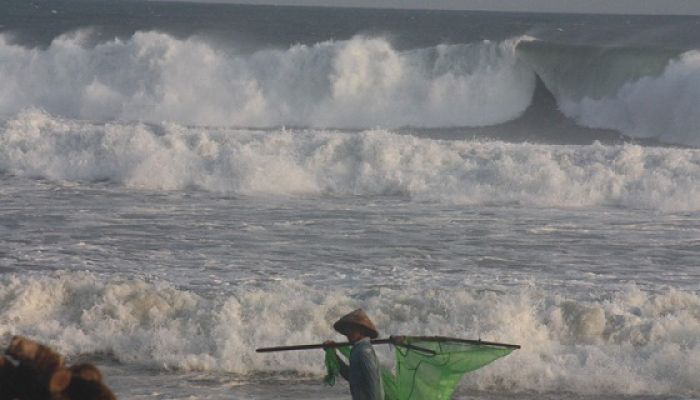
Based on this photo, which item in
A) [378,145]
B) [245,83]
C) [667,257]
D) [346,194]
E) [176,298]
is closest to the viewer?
[176,298]

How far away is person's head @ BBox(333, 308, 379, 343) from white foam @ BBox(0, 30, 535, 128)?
27.2 metres

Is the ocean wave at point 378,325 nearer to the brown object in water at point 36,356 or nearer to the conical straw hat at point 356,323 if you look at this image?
the conical straw hat at point 356,323

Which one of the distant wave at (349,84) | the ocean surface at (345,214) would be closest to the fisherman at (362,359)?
the ocean surface at (345,214)

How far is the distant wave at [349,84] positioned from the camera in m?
34.0

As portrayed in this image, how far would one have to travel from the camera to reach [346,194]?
20172mm

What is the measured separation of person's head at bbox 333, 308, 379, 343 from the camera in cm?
639

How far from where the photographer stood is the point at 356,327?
640cm

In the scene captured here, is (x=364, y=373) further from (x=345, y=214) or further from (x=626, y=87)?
(x=626, y=87)

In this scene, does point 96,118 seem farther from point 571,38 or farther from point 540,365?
point 571,38

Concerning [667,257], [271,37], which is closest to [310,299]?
[667,257]

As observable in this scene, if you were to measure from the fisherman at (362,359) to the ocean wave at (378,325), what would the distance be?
12.3ft

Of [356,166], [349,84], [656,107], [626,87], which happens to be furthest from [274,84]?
[356,166]

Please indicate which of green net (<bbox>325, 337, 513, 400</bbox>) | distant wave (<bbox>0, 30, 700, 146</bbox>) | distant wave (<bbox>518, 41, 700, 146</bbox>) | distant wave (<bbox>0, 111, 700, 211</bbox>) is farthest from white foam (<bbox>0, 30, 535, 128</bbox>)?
green net (<bbox>325, 337, 513, 400</bbox>)

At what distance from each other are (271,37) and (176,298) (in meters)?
58.1
